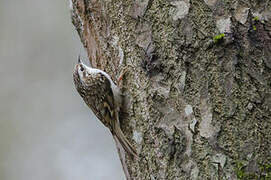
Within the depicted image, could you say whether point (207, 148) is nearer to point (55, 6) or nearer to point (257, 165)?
point (257, 165)

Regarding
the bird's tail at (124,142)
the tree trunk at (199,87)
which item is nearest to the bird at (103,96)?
Answer: the bird's tail at (124,142)

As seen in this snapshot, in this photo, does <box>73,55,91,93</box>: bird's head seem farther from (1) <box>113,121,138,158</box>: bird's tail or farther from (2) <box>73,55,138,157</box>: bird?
(1) <box>113,121,138,158</box>: bird's tail

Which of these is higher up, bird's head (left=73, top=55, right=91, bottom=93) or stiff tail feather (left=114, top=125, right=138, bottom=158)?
bird's head (left=73, top=55, right=91, bottom=93)

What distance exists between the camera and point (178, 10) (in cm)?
152

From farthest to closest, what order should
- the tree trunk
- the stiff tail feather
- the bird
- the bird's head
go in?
the bird's head, the bird, the stiff tail feather, the tree trunk

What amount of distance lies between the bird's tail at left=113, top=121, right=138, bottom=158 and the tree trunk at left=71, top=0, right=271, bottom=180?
0.04 meters

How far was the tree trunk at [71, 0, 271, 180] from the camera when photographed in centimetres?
137

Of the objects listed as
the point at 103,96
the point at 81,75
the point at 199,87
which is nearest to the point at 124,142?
the point at 199,87

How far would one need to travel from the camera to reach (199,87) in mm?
1455

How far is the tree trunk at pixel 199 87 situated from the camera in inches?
53.8

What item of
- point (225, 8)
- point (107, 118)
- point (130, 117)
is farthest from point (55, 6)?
point (225, 8)

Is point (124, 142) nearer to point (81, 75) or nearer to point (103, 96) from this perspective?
point (103, 96)

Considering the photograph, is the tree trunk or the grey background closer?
the tree trunk

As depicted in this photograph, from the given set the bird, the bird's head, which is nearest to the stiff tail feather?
the bird
